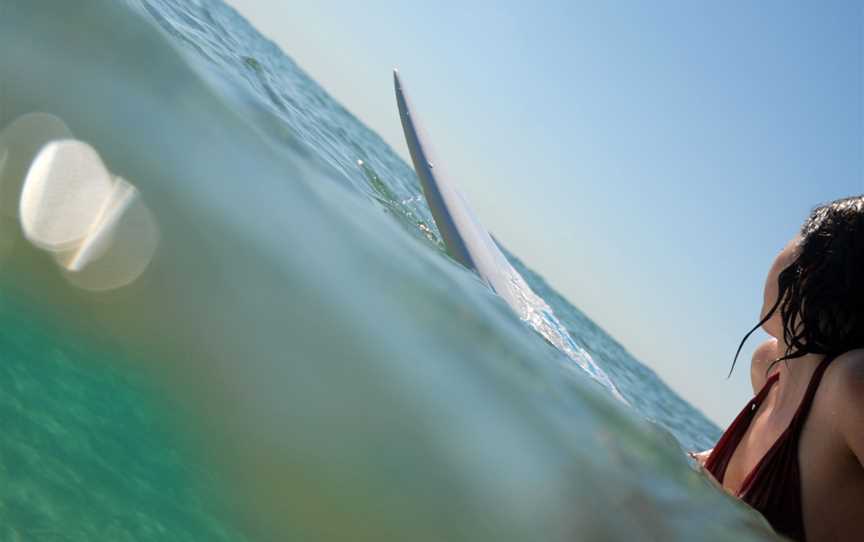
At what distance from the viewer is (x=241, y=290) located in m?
1.53

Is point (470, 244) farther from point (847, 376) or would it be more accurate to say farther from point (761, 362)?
point (847, 376)

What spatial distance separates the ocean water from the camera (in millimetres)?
1337

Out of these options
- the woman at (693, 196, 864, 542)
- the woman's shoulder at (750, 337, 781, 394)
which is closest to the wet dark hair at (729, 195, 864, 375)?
the woman at (693, 196, 864, 542)

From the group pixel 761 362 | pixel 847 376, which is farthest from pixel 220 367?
pixel 761 362

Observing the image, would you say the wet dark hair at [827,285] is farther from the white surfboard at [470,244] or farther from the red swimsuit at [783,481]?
the white surfboard at [470,244]

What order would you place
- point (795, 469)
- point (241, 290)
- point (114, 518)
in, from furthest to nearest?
point (795, 469) → point (241, 290) → point (114, 518)

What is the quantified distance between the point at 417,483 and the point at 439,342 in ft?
1.27

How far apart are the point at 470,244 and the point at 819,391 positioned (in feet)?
9.55

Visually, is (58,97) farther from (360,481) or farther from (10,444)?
(360,481)

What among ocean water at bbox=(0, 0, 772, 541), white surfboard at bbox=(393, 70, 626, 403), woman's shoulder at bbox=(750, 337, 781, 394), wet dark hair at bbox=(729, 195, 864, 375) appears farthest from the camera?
white surfboard at bbox=(393, 70, 626, 403)

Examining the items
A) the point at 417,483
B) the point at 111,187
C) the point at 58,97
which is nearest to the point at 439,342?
the point at 417,483

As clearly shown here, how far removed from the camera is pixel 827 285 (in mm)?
2092

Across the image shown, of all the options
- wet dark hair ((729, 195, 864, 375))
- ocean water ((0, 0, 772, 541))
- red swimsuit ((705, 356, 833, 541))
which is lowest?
ocean water ((0, 0, 772, 541))

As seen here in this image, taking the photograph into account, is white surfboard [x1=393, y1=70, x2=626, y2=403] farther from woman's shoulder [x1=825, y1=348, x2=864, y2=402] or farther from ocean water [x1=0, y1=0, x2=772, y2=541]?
ocean water [x1=0, y1=0, x2=772, y2=541]
